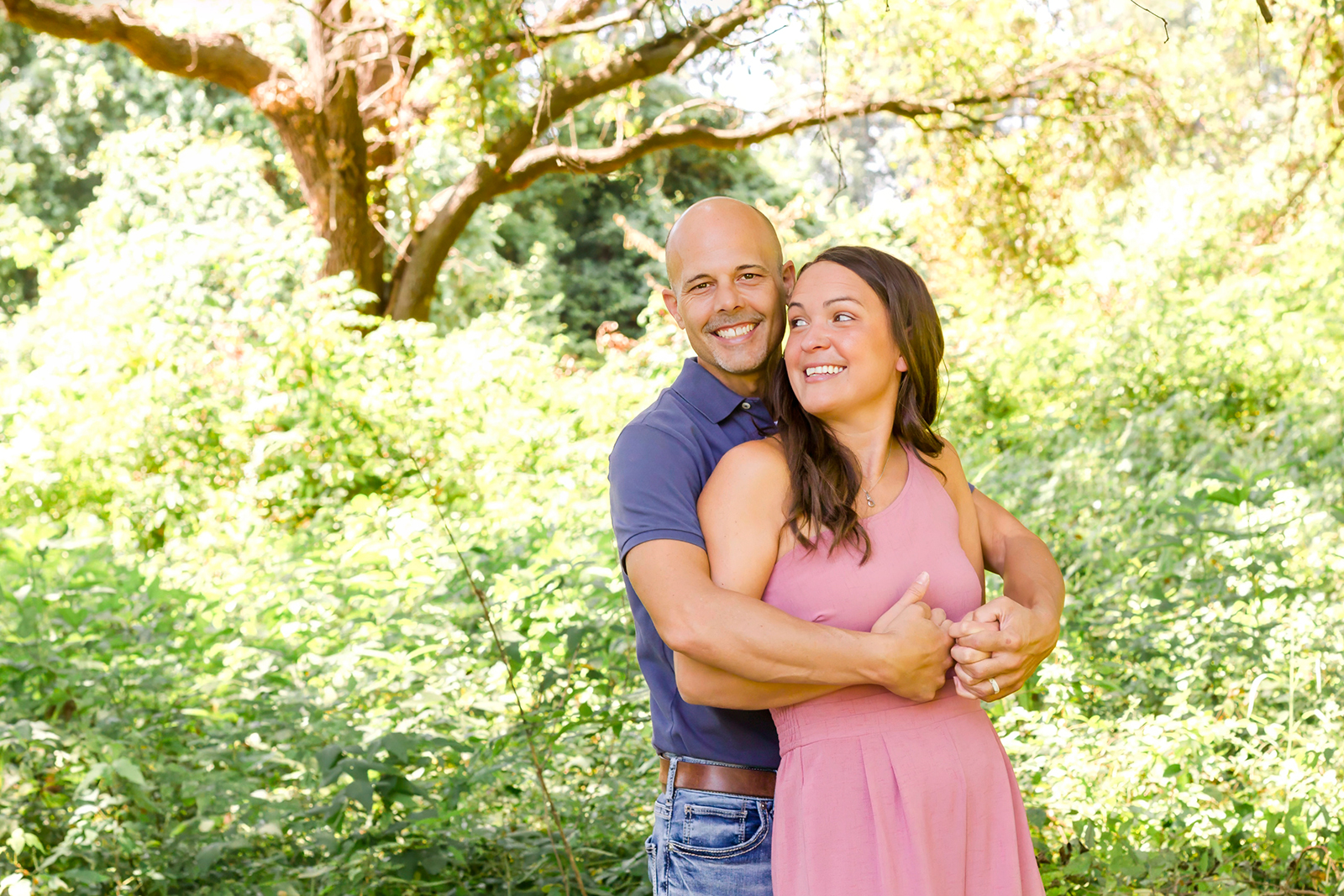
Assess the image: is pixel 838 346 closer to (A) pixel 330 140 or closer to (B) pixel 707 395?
(B) pixel 707 395

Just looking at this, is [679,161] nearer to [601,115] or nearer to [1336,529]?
[601,115]

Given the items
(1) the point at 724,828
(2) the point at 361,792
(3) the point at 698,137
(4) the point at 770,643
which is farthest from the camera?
(3) the point at 698,137

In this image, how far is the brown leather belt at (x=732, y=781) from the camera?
187cm

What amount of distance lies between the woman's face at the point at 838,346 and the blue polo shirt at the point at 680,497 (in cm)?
18

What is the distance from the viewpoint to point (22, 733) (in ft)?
10.5

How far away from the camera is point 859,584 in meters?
1.77

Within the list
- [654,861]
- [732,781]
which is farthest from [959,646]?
[654,861]

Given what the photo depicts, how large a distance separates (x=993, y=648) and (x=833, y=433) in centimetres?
43

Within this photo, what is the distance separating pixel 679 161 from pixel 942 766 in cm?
1802

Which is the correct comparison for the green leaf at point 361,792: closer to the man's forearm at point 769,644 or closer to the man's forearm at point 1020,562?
the man's forearm at point 769,644

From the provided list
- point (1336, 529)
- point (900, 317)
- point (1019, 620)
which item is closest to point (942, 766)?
point (1019, 620)

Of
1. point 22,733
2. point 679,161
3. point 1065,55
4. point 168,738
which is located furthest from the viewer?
point 679,161

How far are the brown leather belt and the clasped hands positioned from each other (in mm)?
323

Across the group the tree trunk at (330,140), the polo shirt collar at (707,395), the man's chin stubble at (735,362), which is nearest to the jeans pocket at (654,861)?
the polo shirt collar at (707,395)
